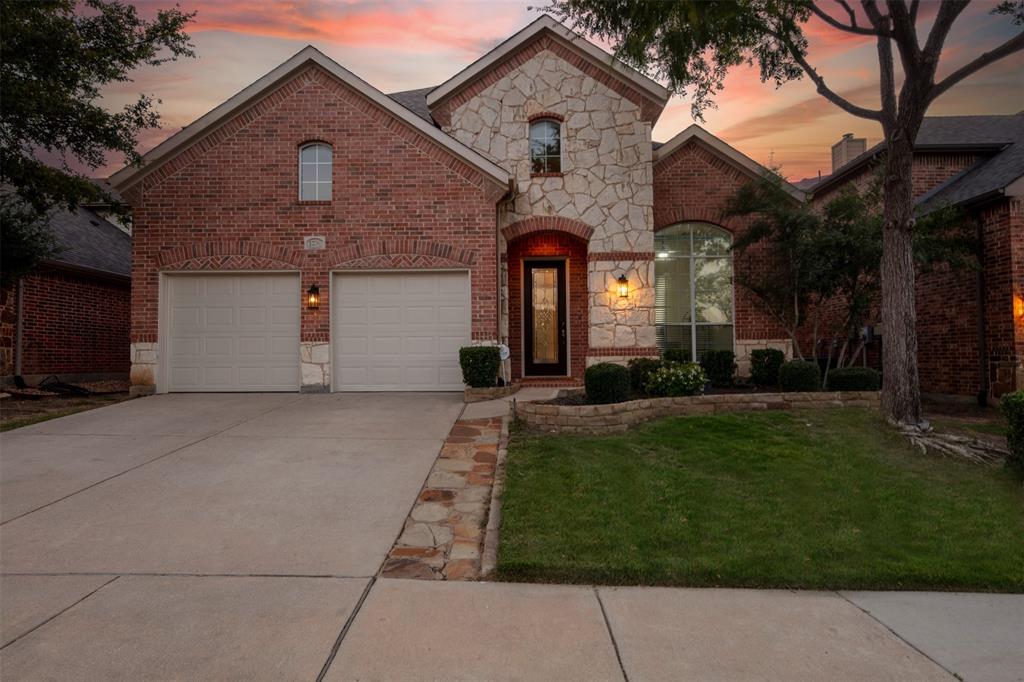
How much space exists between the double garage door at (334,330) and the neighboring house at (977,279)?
27.1 ft

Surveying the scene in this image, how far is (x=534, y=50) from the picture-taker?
12242mm

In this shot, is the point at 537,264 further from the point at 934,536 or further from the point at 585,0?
the point at 934,536

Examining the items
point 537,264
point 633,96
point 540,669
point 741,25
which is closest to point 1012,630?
point 540,669

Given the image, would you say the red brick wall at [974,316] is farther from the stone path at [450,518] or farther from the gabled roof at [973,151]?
the stone path at [450,518]

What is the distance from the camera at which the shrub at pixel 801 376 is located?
9.55 meters

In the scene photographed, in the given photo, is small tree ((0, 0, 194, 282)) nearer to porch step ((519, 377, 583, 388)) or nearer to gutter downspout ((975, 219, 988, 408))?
porch step ((519, 377, 583, 388))

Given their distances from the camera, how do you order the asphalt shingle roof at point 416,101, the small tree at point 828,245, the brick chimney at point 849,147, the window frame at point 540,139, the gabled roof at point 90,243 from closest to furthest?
1. the small tree at point 828,245
2. the window frame at point 540,139
3. the gabled roof at point 90,243
4. the asphalt shingle roof at point 416,101
5. the brick chimney at point 849,147

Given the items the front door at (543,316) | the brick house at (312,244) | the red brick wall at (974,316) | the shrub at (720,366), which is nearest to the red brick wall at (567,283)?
the front door at (543,316)

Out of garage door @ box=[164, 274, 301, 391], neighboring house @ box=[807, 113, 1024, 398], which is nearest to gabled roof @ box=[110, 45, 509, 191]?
garage door @ box=[164, 274, 301, 391]

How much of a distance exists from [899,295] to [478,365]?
6669 millimetres

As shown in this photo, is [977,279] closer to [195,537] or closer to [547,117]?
[547,117]

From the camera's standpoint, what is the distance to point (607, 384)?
28.5ft

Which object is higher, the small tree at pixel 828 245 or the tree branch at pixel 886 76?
the tree branch at pixel 886 76

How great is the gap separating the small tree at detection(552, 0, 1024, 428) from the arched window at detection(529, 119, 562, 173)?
314cm
